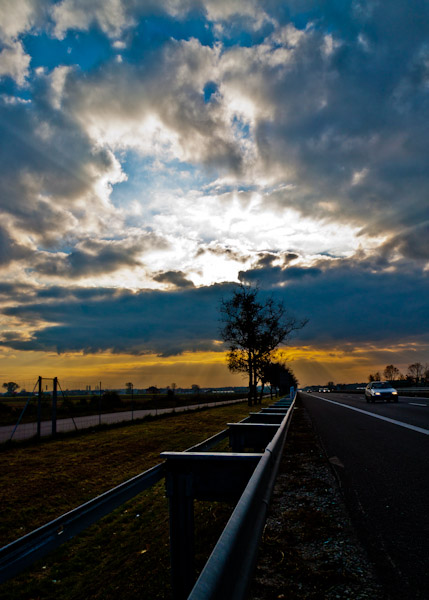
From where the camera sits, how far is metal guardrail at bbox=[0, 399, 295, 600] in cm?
109

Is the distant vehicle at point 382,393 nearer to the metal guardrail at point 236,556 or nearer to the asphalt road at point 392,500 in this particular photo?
the asphalt road at point 392,500

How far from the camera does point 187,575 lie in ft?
8.82

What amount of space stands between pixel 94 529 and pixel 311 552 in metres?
3.80

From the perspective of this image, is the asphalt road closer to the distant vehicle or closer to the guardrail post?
the guardrail post

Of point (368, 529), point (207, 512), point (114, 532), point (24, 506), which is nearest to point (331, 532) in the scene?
point (368, 529)

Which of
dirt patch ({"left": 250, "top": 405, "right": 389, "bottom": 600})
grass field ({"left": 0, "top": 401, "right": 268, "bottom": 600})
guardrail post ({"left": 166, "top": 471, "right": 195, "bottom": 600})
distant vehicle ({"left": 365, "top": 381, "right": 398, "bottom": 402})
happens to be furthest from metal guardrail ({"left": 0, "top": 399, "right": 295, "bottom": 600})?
distant vehicle ({"left": 365, "top": 381, "right": 398, "bottom": 402})

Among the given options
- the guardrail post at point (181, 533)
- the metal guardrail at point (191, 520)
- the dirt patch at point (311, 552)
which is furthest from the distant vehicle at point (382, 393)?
the guardrail post at point (181, 533)

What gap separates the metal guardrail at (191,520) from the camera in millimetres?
1086

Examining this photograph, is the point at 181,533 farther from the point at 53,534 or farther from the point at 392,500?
the point at 392,500

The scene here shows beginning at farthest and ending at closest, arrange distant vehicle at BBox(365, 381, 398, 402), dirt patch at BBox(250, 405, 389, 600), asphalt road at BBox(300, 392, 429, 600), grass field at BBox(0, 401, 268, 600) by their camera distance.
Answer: distant vehicle at BBox(365, 381, 398, 402), grass field at BBox(0, 401, 268, 600), asphalt road at BBox(300, 392, 429, 600), dirt patch at BBox(250, 405, 389, 600)

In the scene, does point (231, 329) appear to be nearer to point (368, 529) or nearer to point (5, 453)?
point (5, 453)

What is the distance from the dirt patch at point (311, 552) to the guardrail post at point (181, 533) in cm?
53

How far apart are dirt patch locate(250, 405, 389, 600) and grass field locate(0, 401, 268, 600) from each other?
84cm

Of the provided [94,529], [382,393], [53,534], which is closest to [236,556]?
[53,534]
